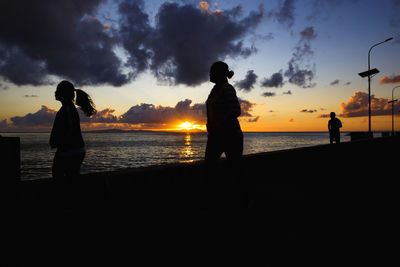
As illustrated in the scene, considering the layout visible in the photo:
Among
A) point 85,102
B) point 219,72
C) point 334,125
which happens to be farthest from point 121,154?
point 219,72

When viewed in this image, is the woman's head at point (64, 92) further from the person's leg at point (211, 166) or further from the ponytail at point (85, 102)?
the person's leg at point (211, 166)

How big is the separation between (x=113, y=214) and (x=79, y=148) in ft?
2.98

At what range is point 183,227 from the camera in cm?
244

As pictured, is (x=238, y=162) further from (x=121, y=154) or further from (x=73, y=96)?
(x=121, y=154)

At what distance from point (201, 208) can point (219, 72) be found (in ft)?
5.93

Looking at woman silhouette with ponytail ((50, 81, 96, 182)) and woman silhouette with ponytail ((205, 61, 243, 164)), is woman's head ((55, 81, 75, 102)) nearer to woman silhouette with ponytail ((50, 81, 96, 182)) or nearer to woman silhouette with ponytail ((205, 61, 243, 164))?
woman silhouette with ponytail ((50, 81, 96, 182))

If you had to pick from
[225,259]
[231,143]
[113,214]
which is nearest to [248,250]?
[225,259]

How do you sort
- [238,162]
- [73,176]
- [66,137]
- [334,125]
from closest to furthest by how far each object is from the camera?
[66,137]
[73,176]
[238,162]
[334,125]

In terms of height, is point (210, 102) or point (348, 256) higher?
point (210, 102)

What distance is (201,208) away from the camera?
3016mm

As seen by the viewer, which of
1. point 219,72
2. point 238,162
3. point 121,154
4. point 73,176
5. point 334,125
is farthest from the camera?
point 121,154

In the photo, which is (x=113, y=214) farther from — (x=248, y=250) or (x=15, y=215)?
(x=248, y=250)

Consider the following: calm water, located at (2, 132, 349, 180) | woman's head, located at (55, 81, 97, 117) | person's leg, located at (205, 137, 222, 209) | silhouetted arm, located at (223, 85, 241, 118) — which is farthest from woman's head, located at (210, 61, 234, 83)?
calm water, located at (2, 132, 349, 180)

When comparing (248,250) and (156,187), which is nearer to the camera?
(248,250)
